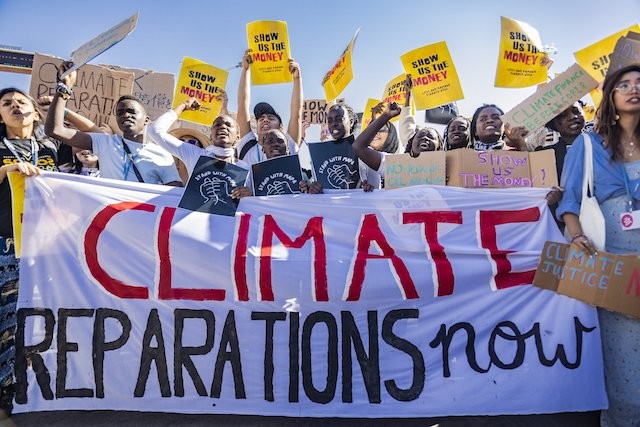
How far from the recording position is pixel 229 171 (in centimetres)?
298

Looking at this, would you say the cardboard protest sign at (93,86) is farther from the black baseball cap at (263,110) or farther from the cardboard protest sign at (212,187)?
the cardboard protest sign at (212,187)

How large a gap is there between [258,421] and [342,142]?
6.92 ft

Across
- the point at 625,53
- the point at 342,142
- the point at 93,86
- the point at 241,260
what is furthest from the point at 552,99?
the point at 93,86

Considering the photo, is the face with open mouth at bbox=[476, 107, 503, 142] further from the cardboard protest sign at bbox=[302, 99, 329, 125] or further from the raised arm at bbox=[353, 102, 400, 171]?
the cardboard protest sign at bbox=[302, 99, 329, 125]

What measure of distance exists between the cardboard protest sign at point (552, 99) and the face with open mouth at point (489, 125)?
0.34 meters

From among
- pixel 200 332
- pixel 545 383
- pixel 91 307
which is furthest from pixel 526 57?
pixel 91 307

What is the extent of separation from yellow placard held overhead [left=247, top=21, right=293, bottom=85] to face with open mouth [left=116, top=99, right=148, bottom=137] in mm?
1409

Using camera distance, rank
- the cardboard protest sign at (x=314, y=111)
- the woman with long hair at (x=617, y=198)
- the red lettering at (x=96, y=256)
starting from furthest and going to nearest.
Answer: the cardboard protest sign at (x=314, y=111) → the red lettering at (x=96, y=256) → the woman with long hair at (x=617, y=198)

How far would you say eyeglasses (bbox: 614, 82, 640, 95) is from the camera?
2229 millimetres

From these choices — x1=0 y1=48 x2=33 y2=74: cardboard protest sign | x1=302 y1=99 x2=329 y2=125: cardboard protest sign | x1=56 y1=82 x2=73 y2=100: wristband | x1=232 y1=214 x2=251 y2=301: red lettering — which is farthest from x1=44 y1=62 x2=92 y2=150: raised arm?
x1=0 y1=48 x2=33 y2=74: cardboard protest sign

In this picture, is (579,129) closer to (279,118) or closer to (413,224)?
(413,224)

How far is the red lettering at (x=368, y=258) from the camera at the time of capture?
259 centimetres

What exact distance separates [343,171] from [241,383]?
1702 mm

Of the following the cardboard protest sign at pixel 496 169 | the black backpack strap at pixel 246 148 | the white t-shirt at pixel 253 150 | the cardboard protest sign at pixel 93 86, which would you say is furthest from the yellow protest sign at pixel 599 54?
the cardboard protest sign at pixel 93 86
